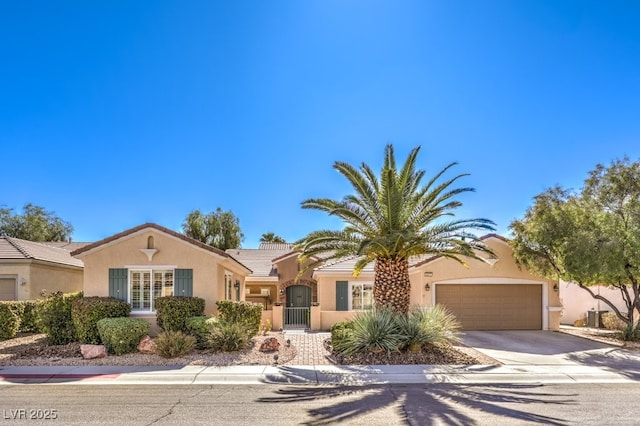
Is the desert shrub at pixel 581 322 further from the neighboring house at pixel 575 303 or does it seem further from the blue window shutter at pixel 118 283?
the blue window shutter at pixel 118 283

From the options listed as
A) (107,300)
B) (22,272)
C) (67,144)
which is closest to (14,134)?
(67,144)

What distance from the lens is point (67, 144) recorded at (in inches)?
819

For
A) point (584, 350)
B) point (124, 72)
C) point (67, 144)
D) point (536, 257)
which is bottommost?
point (584, 350)

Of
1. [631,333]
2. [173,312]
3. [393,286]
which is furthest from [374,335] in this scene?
[631,333]

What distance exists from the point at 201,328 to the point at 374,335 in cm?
558

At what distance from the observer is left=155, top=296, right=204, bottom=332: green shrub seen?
51.6ft

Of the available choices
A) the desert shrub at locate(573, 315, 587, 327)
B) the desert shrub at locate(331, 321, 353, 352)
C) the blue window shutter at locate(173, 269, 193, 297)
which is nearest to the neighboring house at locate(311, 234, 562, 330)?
the desert shrub at locate(573, 315, 587, 327)

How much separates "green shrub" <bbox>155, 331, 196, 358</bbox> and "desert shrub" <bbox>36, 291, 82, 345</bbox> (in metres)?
4.01

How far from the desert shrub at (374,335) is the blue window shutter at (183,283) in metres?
6.27

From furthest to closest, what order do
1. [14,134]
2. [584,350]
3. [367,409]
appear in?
1. [14,134]
2. [584,350]
3. [367,409]

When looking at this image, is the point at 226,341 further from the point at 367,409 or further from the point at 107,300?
the point at 367,409

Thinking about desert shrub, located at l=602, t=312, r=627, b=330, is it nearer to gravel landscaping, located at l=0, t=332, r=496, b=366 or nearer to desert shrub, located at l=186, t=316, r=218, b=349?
gravel landscaping, located at l=0, t=332, r=496, b=366

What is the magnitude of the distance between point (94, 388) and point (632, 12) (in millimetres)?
17507

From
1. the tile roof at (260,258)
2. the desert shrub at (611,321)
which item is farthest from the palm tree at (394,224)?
the tile roof at (260,258)
